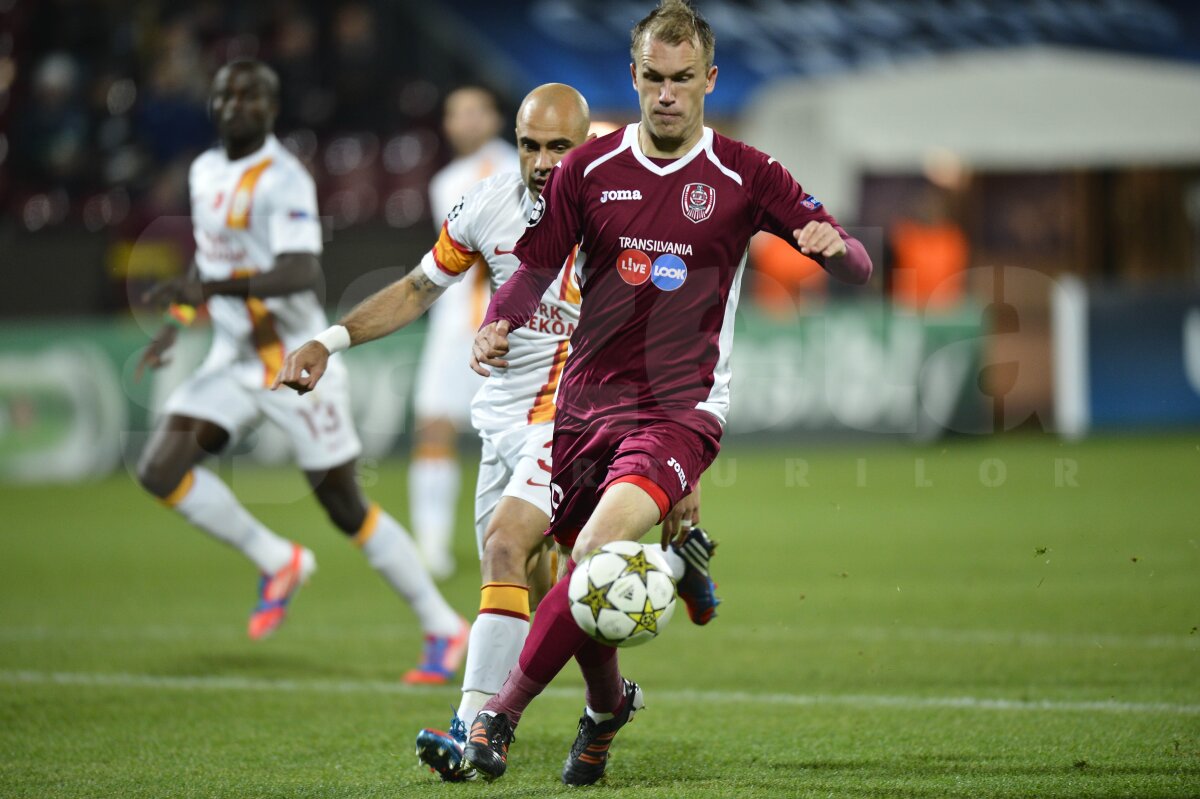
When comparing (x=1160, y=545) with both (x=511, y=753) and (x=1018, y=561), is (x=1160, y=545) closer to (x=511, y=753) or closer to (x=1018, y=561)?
(x=1018, y=561)

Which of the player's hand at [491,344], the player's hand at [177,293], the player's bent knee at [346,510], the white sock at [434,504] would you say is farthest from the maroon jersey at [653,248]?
the white sock at [434,504]

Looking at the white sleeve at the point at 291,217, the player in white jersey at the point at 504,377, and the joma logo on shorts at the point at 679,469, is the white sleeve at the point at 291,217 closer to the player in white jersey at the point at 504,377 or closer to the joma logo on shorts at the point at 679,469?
the player in white jersey at the point at 504,377

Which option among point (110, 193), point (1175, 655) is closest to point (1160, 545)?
point (1175, 655)

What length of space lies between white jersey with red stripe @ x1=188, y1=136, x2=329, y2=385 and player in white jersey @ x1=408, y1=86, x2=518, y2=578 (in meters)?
2.53

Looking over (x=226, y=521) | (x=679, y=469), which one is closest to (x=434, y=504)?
(x=226, y=521)

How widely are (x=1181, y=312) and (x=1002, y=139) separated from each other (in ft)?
13.5

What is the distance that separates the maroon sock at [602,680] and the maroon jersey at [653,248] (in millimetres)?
730

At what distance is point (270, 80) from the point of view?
7246mm

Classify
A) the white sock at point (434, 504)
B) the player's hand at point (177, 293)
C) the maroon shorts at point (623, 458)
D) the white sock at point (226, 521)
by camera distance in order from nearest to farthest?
1. the maroon shorts at point (623, 458)
2. the player's hand at point (177, 293)
3. the white sock at point (226, 521)
4. the white sock at point (434, 504)

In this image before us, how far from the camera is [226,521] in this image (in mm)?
7219

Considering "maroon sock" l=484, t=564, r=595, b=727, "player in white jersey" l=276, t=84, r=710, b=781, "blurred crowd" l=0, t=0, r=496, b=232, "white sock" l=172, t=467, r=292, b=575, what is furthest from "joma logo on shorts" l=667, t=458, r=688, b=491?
"blurred crowd" l=0, t=0, r=496, b=232

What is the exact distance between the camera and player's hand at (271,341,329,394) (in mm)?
4734

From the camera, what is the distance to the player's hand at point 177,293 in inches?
268

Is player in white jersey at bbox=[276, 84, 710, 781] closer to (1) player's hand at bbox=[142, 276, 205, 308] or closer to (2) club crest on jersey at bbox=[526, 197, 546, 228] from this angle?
(2) club crest on jersey at bbox=[526, 197, 546, 228]
